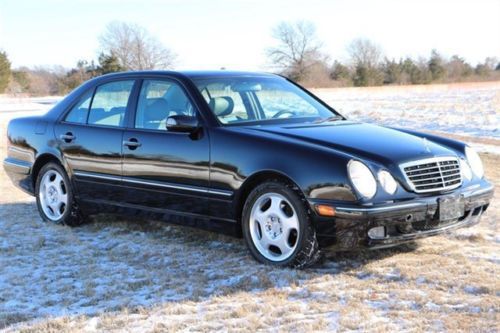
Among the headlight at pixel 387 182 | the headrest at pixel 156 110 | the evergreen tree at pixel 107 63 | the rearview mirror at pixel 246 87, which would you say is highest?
the evergreen tree at pixel 107 63

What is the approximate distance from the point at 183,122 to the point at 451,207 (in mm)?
2083

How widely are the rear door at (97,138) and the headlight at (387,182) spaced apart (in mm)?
2397

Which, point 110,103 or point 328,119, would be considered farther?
point 110,103

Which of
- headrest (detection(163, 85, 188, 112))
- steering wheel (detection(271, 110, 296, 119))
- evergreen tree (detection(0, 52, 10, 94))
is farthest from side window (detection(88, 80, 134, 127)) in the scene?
evergreen tree (detection(0, 52, 10, 94))

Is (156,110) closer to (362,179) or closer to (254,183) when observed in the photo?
(254,183)

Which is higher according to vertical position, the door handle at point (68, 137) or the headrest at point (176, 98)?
the headrest at point (176, 98)

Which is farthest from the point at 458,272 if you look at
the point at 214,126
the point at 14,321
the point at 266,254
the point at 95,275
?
the point at 14,321

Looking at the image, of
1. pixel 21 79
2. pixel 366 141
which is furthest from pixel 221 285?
pixel 21 79

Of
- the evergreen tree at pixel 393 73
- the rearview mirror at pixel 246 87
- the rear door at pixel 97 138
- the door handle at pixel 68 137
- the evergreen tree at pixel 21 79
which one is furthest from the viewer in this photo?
the evergreen tree at pixel 393 73

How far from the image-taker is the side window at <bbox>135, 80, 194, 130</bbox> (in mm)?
5387

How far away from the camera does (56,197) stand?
21.4 ft

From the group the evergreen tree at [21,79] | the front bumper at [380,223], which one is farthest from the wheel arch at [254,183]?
the evergreen tree at [21,79]

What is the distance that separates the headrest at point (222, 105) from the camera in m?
5.23

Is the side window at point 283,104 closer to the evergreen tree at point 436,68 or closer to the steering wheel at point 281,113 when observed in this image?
the steering wheel at point 281,113
